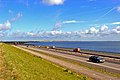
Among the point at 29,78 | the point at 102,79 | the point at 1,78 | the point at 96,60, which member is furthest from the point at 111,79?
the point at 96,60

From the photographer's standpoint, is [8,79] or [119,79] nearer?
[8,79]

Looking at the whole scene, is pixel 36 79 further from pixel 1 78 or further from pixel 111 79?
pixel 111 79

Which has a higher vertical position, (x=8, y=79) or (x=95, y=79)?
(x=8, y=79)

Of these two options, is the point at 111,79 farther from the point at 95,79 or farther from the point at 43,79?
the point at 43,79

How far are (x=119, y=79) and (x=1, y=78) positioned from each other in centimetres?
1858

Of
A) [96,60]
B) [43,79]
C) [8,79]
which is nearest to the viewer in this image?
[8,79]

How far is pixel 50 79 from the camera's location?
1680 cm

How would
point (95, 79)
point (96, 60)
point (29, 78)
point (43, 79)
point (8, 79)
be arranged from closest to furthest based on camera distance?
point (8, 79) < point (29, 78) < point (43, 79) < point (95, 79) < point (96, 60)

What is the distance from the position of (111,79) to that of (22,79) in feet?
54.4

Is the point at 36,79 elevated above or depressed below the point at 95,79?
above

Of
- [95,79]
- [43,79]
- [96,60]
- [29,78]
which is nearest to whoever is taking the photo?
[29,78]

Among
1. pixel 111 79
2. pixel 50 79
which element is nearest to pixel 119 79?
pixel 111 79

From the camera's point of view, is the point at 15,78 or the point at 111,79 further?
the point at 111,79

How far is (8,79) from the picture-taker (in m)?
Result: 13.5
